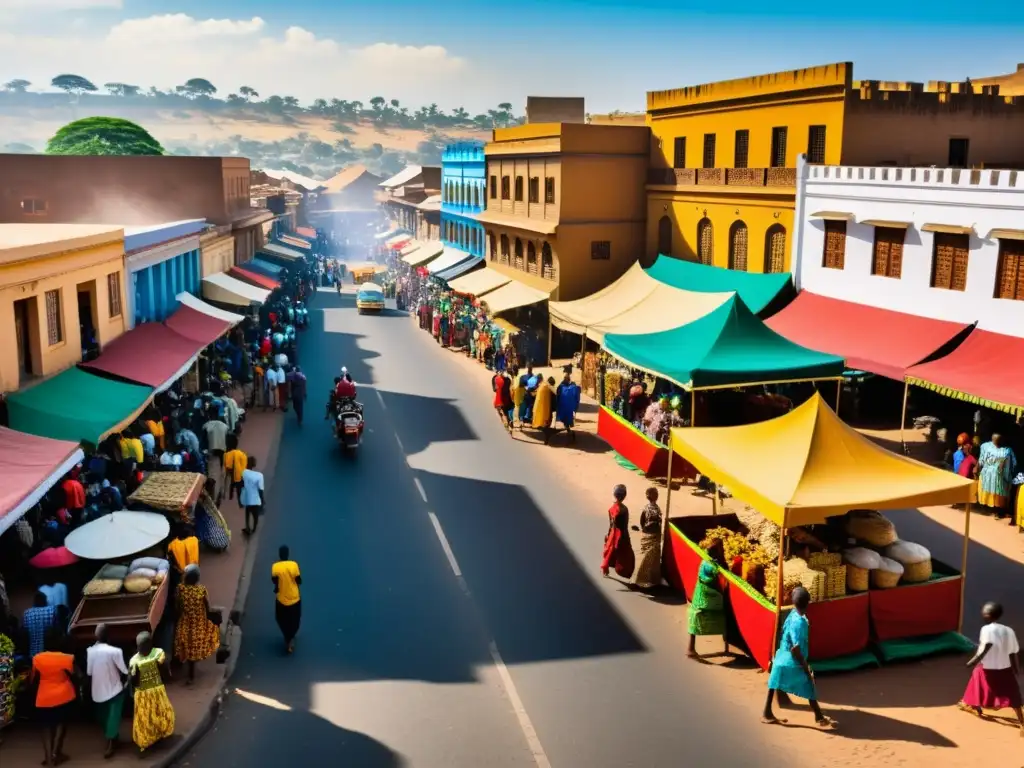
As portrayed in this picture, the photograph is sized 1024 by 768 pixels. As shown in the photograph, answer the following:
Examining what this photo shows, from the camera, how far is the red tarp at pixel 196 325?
20.9 meters

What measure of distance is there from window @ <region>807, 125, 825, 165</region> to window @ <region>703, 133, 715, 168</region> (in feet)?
14.2

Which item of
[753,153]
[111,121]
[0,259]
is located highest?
[111,121]

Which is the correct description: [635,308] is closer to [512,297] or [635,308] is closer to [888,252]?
[888,252]

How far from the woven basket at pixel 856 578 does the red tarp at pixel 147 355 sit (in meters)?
11.7

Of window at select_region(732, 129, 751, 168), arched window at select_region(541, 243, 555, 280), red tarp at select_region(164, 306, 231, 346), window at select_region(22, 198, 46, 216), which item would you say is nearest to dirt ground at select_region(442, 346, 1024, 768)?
red tarp at select_region(164, 306, 231, 346)

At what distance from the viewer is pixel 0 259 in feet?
41.5

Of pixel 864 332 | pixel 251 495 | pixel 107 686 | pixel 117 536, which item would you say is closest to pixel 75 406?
pixel 251 495

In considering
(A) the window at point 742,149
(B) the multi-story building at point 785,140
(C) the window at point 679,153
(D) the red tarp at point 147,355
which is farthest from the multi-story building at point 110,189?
(A) the window at point 742,149

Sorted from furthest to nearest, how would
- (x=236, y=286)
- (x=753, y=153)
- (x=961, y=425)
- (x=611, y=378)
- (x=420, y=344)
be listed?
(x=420, y=344)
(x=236, y=286)
(x=753, y=153)
(x=611, y=378)
(x=961, y=425)

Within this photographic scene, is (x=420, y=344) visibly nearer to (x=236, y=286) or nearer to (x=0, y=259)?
(x=236, y=286)

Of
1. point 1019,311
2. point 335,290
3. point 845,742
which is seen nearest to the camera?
point 845,742

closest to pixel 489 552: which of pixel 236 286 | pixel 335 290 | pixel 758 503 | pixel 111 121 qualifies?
pixel 758 503

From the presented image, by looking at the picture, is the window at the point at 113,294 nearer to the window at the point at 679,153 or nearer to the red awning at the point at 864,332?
the red awning at the point at 864,332

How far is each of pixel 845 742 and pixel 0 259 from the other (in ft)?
40.0
